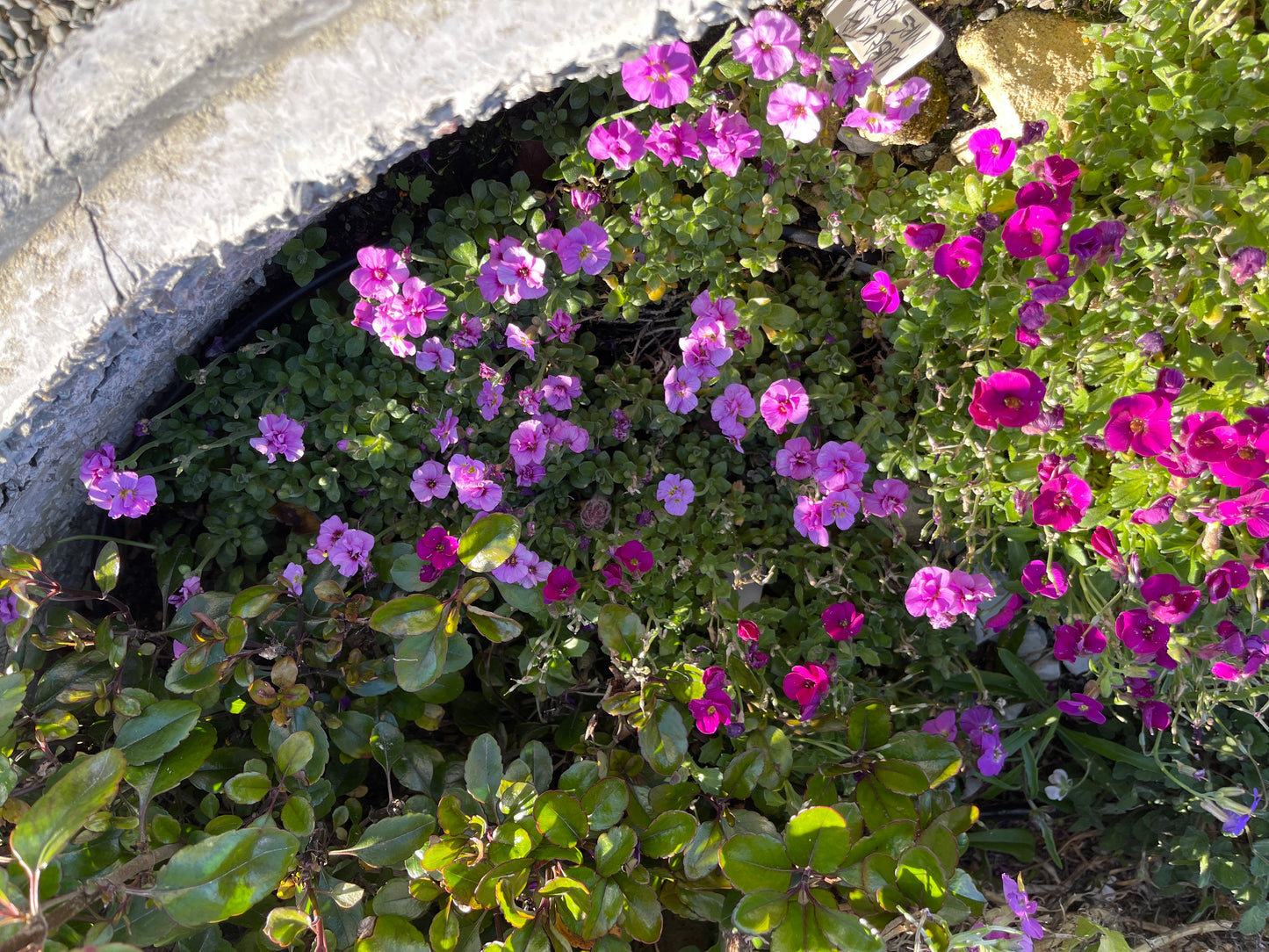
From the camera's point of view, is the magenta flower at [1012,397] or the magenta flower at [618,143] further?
the magenta flower at [618,143]

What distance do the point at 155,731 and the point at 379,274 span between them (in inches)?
44.6

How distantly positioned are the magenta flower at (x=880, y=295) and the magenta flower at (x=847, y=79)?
1.34 ft

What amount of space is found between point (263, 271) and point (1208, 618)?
8.70 ft

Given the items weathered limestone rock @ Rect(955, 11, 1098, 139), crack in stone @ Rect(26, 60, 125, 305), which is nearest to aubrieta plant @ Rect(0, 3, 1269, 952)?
weathered limestone rock @ Rect(955, 11, 1098, 139)

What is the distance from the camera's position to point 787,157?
6.80ft

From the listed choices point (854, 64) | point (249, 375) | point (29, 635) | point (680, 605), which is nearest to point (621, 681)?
point (680, 605)

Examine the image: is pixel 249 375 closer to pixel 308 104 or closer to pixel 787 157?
pixel 308 104

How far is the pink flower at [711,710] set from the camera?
195 centimetres

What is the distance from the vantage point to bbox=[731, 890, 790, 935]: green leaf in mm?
1588

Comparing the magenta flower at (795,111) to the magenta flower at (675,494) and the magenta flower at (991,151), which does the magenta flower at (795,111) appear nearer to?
the magenta flower at (991,151)

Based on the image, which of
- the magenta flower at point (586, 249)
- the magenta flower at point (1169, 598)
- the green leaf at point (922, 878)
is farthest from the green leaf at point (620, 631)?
the magenta flower at point (1169, 598)

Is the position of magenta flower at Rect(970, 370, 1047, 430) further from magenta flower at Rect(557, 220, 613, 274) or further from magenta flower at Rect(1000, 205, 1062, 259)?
magenta flower at Rect(557, 220, 613, 274)

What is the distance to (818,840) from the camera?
1625mm

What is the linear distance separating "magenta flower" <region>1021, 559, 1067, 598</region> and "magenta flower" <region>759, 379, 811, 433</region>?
0.69 m
